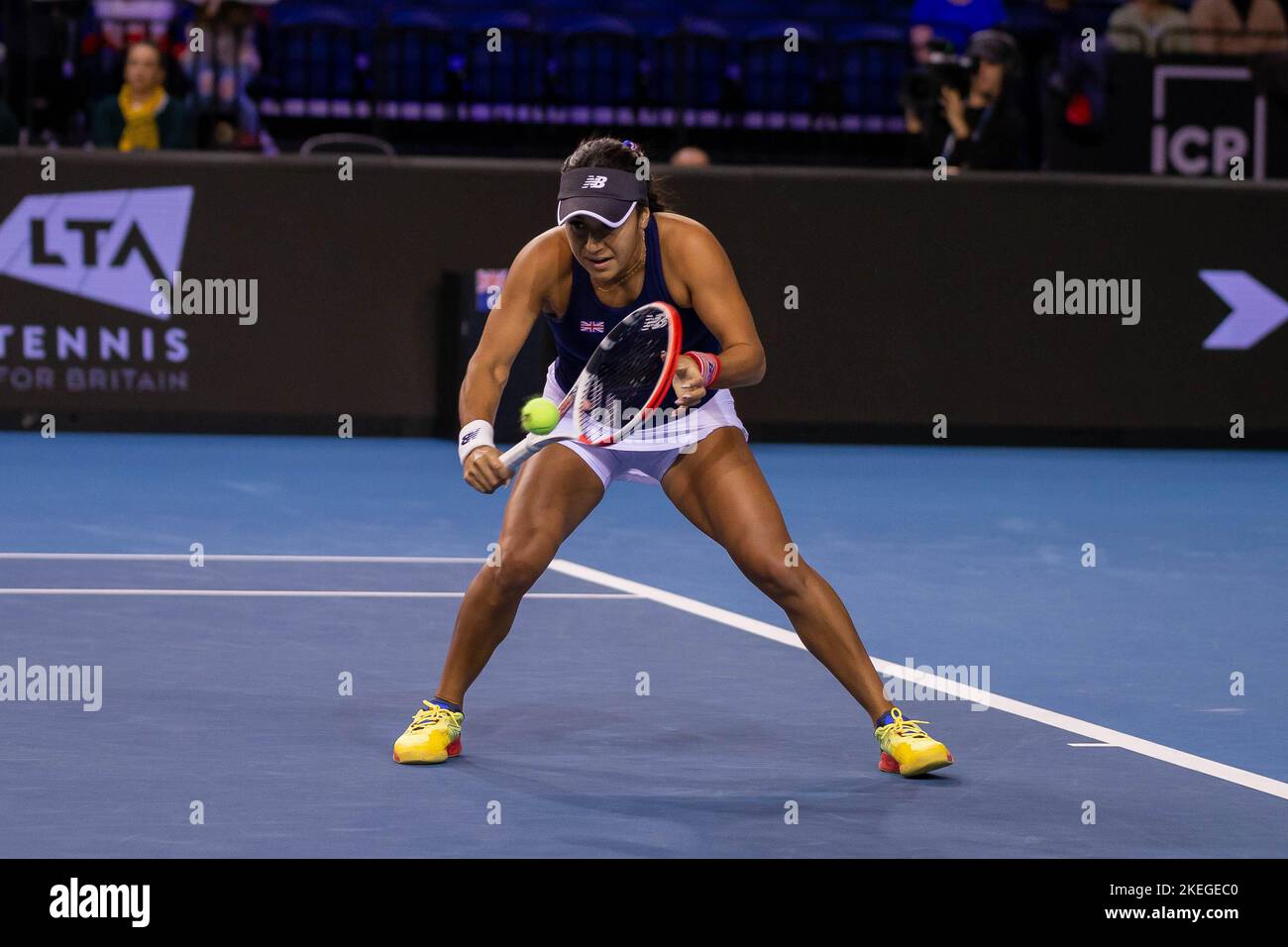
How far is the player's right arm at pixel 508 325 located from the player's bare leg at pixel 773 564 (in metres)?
0.66

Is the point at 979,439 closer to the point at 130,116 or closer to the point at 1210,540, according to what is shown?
the point at 1210,540

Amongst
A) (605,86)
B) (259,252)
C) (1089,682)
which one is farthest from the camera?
(605,86)

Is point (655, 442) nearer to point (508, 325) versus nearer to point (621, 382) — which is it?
point (621, 382)

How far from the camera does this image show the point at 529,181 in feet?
49.4

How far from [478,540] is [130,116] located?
18.9 ft

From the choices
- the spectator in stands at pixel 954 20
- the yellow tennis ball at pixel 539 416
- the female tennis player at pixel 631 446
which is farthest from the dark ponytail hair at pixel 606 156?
the spectator in stands at pixel 954 20

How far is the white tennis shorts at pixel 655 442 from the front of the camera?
6.43 meters

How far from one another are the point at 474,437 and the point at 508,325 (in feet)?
1.35

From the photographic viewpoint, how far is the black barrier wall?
1483cm

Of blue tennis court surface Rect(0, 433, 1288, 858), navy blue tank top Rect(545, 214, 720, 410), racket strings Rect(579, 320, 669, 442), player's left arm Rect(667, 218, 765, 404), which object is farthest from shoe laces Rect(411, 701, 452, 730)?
player's left arm Rect(667, 218, 765, 404)

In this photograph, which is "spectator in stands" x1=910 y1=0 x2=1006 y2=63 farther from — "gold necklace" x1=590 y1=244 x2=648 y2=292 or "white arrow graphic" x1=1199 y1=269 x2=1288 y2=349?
"gold necklace" x1=590 y1=244 x2=648 y2=292

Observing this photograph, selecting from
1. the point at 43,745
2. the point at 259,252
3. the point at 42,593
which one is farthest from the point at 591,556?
the point at 259,252

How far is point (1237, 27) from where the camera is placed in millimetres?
16141
